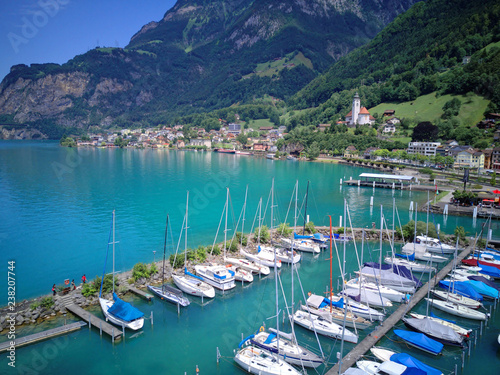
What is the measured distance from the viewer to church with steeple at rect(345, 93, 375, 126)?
123 meters

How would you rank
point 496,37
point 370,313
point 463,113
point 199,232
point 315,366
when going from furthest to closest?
point 496,37, point 463,113, point 199,232, point 370,313, point 315,366

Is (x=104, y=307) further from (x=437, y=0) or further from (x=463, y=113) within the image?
(x=437, y=0)

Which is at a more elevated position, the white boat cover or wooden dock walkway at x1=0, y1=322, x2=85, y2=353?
the white boat cover

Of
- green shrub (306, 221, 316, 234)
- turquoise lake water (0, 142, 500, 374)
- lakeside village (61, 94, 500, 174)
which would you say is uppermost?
lakeside village (61, 94, 500, 174)

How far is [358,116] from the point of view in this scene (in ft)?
414

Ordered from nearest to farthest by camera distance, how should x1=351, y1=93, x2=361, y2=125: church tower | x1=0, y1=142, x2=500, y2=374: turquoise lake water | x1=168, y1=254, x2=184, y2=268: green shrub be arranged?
x1=0, y1=142, x2=500, y2=374: turquoise lake water, x1=168, y1=254, x2=184, y2=268: green shrub, x1=351, y1=93, x2=361, y2=125: church tower

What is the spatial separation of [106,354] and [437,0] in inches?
7984

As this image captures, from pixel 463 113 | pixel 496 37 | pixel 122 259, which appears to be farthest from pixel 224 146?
pixel 122 259

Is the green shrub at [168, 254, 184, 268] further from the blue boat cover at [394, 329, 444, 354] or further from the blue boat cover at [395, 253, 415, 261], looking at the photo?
the blue boat cover at [395, 253, 415, 261]

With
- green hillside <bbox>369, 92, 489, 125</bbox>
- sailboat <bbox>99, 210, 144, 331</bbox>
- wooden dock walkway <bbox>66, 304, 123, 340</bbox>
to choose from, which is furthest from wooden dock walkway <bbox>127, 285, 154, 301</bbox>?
green hillside <bbox>369, 92, 489, 125</bbox>

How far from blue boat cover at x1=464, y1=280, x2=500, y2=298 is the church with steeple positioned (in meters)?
106

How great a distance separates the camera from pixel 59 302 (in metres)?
20.7

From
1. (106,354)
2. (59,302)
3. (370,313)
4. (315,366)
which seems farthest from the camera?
(59,302)

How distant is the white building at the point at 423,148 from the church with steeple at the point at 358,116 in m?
31.5
